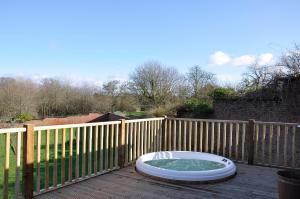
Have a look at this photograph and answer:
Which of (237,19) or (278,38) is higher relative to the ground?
(237,19)

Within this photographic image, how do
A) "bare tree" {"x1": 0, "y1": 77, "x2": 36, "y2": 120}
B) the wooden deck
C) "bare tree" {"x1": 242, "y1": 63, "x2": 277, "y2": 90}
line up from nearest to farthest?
the wooden deck → "bare tree" {"x1": 242, "y1": 63, "x2": 277, "y2": 90} → "bare tree" {"x1": 0, "y1": 77, "x2": 36, "y2": 120}

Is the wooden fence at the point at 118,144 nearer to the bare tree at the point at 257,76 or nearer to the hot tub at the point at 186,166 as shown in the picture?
the hot tub at the point at 186,166

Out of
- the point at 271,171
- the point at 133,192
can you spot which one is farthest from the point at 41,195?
the point at 271,171

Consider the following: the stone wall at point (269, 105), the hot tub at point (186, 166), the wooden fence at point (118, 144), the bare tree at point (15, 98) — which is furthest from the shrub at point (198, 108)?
the bare tree at point (15, 98)

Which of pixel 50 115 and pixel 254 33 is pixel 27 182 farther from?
pixel 50 115

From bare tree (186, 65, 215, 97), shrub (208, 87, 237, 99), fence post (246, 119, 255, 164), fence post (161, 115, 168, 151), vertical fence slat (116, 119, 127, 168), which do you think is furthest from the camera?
bare tree (186, 65, 215, 97)

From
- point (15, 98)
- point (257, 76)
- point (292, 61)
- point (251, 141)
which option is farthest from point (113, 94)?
point (251, 141)

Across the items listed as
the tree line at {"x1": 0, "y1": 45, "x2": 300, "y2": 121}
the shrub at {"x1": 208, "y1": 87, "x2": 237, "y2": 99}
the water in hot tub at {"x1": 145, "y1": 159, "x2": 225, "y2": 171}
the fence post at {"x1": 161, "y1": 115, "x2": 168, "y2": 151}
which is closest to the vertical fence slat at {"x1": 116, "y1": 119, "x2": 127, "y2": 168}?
the water in hot tub at {"x1": 145, "y1": 159, "x2": 225, "y2": 171}

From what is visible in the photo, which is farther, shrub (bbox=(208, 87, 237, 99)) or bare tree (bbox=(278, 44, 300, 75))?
shrub (bbox=(208, 87, 237, 99))

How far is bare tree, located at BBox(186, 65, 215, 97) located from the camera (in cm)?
1311

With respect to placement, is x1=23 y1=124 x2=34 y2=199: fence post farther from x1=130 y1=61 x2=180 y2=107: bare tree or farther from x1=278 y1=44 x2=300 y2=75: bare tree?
x1=130 y1=61 x2=180 y2=107: bare tree

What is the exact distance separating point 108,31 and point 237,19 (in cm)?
548

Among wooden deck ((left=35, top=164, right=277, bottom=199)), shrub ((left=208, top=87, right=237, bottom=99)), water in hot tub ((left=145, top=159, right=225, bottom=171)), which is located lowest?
wooden deck ((left=35, top=164, right=277, bottom=199))

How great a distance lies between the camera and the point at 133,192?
11.4ft
